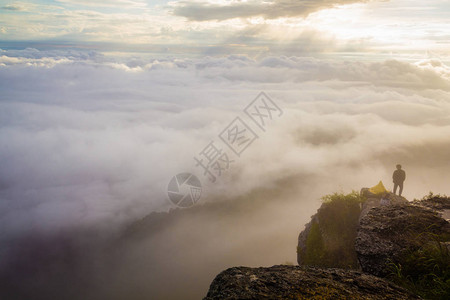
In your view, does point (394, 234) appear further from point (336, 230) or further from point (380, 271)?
point (336, 230)

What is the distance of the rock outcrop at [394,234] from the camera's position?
6.19 m

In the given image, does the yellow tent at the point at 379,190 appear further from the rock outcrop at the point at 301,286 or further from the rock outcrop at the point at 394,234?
the rock outcrop at the point at 301,286

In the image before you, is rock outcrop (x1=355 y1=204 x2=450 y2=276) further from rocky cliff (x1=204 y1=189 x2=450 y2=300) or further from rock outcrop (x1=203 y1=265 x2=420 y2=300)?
rock outcrop (x1=203 y1=265 x2=420 y2=300)

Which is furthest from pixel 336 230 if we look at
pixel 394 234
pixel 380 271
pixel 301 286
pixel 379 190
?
pixel 301 286

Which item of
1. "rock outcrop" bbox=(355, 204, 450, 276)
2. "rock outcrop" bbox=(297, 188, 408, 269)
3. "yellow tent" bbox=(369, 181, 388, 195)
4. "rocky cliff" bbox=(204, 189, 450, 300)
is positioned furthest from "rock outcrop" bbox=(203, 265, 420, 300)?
"yellow tent" bbox=(369, 181, 388, 195)

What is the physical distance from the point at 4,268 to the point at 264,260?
156411 millimetres

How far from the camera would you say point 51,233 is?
7549 inches

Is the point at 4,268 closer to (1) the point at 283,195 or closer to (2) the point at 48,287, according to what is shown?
(2) the point at 48,287

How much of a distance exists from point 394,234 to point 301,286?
12.1ft

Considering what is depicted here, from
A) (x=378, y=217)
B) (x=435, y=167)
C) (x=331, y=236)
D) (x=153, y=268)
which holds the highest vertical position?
(x=378, y=217)

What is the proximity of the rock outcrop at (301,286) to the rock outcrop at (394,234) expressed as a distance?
1.59 metres

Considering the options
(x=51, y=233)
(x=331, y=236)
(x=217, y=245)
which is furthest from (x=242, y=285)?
(x=51, y=233)

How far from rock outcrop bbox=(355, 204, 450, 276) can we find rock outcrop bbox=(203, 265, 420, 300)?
1590mm

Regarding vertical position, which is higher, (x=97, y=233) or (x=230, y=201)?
(x=230, y=201)
